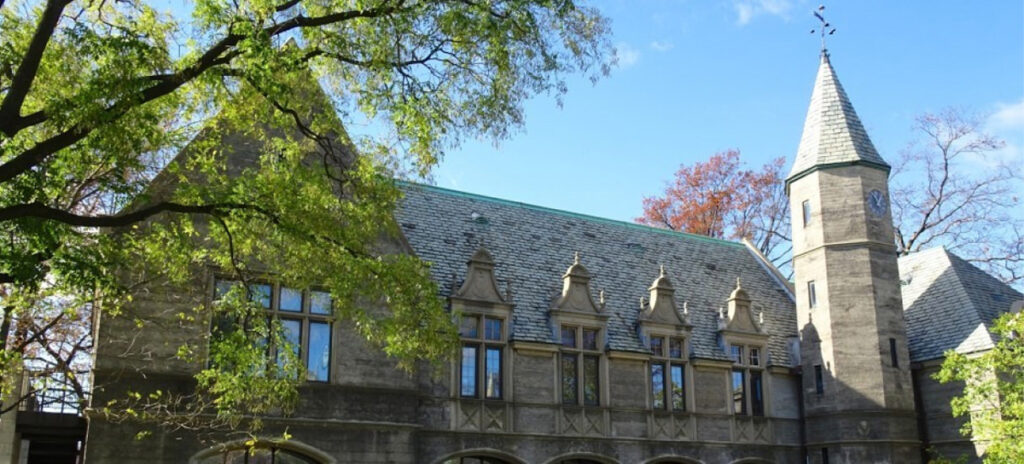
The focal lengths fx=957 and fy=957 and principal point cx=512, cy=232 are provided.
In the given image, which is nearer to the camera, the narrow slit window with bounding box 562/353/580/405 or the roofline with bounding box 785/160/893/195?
the narrow slit window with bounding box 562/353/580/405

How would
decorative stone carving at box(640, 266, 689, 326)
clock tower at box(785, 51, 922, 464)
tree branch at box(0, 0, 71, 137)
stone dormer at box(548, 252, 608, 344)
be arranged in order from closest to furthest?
tree branch at box(0, 0, 71, 137) → stone dormer at box(548, 252, 608, 344) → clock tower at box(785, 51, 922, 464) → decorative stone carving at box(640, 266, 689, 326)

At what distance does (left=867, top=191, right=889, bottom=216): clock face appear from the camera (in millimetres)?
25828

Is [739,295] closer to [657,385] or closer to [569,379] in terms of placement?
[657,385]

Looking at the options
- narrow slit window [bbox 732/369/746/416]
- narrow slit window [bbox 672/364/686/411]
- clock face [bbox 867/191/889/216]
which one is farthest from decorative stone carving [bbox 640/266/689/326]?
clock face [bbox 867/191/889/216]

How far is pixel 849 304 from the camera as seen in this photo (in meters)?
25.1

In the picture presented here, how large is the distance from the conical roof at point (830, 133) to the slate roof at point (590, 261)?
3843 mm

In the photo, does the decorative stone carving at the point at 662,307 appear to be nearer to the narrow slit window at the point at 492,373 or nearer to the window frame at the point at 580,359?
the window frame at the point at 580,359

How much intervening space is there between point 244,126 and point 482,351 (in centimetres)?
1019

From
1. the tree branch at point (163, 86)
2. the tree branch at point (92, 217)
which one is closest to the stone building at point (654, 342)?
the tree branch at point (92, 217)

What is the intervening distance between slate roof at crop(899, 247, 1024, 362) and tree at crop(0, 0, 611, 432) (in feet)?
53.9

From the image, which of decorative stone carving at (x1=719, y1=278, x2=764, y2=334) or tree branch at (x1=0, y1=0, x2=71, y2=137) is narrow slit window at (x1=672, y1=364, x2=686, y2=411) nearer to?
decorative stone carving at (x1=719, y1=278, x2=764, y2=334)

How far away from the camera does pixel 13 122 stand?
1013 centimetres

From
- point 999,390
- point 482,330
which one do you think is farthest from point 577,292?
point 999,390

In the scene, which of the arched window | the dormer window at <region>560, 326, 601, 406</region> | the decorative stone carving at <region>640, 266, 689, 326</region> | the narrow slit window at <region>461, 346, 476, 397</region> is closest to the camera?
the arched window
